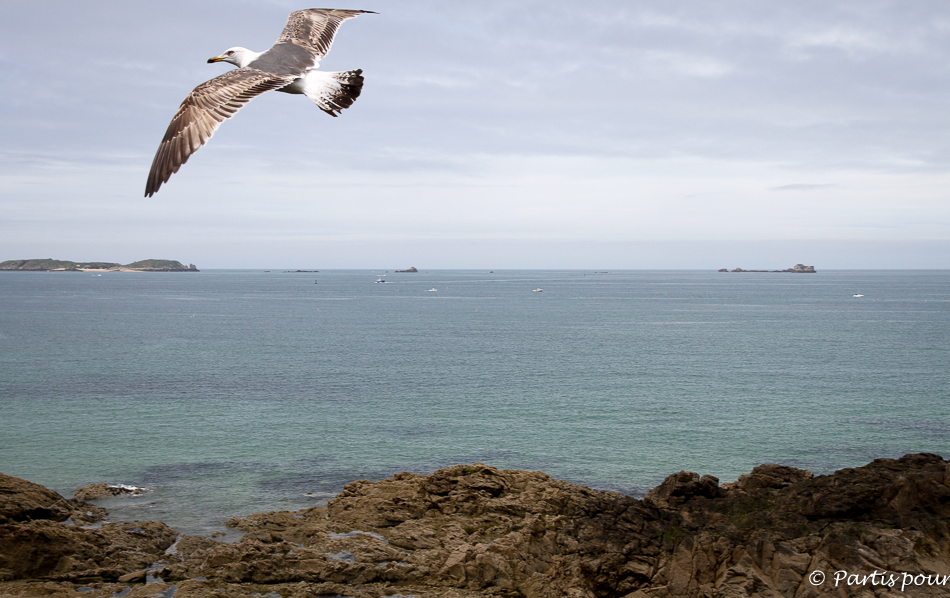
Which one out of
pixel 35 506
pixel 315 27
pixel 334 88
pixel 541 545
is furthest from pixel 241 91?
pixel 35 506

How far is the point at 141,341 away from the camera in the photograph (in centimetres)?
7406

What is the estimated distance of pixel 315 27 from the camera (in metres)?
7.01

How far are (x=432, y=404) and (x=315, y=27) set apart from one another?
37.0m

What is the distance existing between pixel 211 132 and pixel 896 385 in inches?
2160

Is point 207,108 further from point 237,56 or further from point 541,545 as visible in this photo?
point 541,545

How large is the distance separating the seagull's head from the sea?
727 inches

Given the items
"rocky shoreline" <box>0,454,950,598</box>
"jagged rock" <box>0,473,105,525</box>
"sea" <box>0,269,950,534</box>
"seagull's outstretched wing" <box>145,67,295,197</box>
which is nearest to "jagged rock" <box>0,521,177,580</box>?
"rocky shoreline" <box>0,454,950,598</box>

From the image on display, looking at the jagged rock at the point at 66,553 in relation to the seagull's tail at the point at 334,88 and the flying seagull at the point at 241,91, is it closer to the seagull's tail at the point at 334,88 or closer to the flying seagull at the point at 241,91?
the flying seagull at the point at 241,91

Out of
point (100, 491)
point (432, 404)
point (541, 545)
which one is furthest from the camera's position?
point (432, 404)

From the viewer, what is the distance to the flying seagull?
5.04 m

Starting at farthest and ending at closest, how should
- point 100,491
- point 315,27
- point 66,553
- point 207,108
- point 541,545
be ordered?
point 100,491, point 541,545, point 66,553, point 315,27, point 207,108

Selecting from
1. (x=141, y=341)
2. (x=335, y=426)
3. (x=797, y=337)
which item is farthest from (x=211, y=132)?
(x=797, y=337)

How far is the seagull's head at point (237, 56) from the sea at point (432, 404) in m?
18.5

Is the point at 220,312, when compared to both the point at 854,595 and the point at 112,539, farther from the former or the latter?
the point at 854,595
